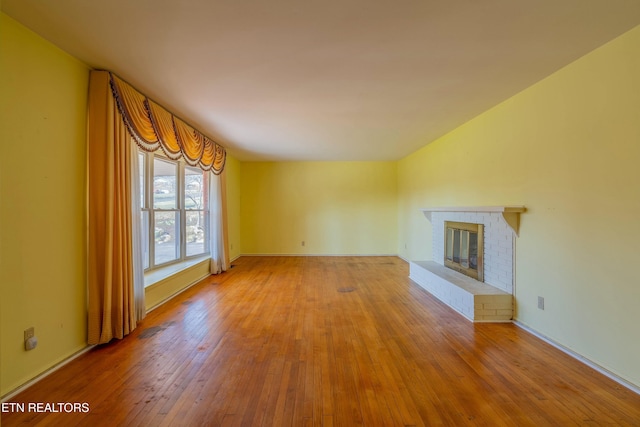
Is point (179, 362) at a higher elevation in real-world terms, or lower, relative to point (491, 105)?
lower

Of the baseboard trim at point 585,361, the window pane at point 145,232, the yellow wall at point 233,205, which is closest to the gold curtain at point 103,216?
the window pane at point 145,232

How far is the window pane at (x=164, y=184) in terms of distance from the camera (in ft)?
12.8

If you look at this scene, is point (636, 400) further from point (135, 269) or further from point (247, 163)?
point (247, 163)

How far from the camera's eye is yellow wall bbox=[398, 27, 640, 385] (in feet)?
5.96

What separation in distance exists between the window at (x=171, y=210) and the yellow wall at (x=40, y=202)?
1.37 metres

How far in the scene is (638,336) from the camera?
1754 mm

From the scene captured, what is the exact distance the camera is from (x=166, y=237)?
13.6ft

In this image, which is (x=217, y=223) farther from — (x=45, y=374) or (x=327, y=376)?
(x=327, y=376)

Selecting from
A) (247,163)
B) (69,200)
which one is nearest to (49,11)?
(69,200)

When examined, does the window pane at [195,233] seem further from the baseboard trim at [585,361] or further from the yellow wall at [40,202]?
the baseboard trim at [585,361]

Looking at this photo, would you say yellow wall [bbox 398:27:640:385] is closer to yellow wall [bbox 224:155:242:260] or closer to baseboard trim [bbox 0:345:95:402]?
baseboard trim [bbox 0:345:95:402]

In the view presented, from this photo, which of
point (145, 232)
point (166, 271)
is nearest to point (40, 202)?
point (145, 232)

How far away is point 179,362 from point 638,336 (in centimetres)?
336

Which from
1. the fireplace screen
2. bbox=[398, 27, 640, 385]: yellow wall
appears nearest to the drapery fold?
the fireplace screen
